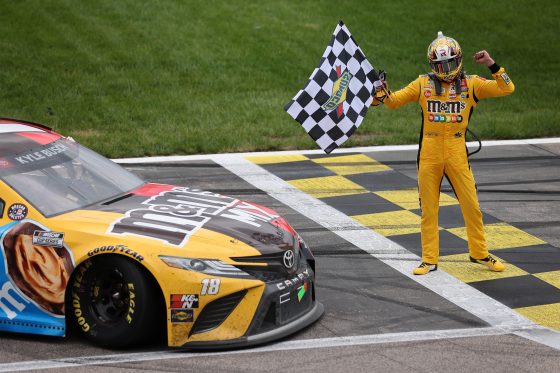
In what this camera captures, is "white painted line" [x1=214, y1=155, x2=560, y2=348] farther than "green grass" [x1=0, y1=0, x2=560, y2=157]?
No

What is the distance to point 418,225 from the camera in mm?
10711

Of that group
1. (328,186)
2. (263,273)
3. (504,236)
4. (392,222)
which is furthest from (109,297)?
(328,186)

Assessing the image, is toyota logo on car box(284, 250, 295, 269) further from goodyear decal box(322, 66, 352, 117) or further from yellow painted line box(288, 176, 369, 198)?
yellow painted line box(288, 176, 369, 198)

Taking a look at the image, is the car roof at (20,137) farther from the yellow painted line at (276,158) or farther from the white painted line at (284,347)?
the yellow painted line at (276,158)

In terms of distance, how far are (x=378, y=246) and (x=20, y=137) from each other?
3317mm

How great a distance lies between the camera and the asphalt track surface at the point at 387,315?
7.01 m

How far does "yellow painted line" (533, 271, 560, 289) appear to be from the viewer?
8.87 meters

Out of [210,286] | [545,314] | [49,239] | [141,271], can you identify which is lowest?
[545,314]

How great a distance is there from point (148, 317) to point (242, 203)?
1.51 m

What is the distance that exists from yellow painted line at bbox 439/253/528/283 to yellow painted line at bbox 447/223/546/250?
52 cm

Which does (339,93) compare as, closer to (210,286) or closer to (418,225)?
(418,225)

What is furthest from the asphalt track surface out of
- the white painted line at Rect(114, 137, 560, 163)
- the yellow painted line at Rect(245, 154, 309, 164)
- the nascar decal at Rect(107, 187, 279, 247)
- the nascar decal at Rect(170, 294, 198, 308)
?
the white painted line at Rect(114, 137, 560, 163)

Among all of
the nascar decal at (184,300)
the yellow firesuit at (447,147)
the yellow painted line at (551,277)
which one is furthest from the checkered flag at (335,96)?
the nascar decal at (184,300)

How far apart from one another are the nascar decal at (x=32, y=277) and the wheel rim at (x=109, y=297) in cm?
20
